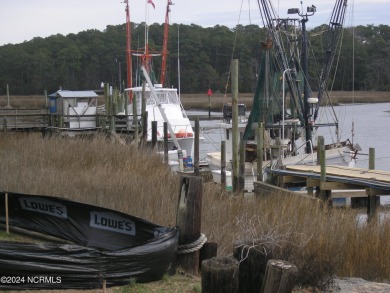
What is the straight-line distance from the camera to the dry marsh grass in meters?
8.48

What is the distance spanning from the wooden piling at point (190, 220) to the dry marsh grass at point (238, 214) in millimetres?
725

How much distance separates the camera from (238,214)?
1125 cm

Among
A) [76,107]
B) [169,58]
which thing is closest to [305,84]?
[76,107]

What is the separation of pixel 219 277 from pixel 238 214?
493 cm

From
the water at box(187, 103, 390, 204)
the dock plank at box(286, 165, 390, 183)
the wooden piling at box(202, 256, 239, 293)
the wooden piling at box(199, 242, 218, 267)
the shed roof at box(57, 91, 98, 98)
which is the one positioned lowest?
the water at box(187, 103, 390, 204)

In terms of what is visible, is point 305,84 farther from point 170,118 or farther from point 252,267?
point 252,267

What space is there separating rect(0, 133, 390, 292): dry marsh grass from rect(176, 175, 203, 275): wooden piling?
2.38 ft

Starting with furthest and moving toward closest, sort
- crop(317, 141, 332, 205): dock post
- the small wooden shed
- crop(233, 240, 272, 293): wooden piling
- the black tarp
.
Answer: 1. the small wooden shed
2. crop(317, 141, 332, 205): dock post
3. the black tarp
4. crop(233, 240, 272, 293): wooden piling

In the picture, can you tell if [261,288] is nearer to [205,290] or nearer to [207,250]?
[205,290]

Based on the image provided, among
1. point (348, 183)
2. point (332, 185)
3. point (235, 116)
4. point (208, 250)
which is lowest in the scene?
point (332, 185)

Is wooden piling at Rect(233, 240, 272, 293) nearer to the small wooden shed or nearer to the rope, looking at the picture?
the rope

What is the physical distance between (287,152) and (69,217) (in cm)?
1460

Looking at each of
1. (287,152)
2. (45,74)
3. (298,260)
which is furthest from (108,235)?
(45,74)

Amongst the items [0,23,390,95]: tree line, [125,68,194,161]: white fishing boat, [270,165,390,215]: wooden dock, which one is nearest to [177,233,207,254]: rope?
[270,165,390,215]: wooden dock
